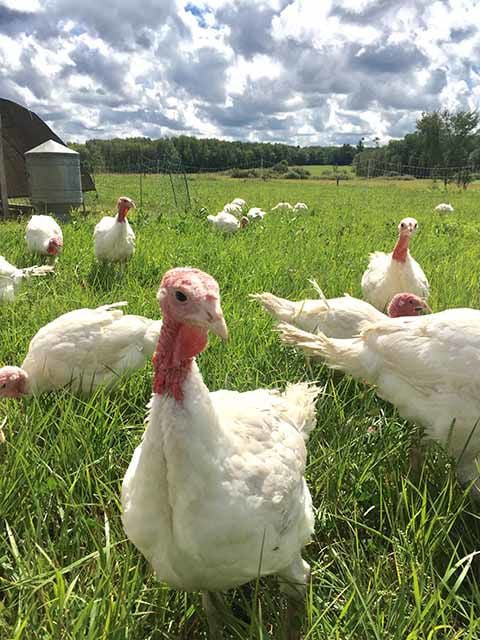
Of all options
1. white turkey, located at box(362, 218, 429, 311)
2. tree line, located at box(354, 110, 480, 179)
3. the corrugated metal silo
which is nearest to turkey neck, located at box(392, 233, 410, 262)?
white turkey, located at box(362, 218, 429, 311)

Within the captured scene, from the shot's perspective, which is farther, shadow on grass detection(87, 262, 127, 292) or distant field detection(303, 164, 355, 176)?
distant field detection(303, 164, 355, 176)

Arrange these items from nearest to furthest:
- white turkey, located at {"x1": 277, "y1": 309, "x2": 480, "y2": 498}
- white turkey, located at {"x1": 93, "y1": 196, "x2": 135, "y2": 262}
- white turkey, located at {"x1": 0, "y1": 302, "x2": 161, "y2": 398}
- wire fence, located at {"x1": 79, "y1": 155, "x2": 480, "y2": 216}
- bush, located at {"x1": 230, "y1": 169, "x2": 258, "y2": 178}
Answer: white turkey, located at {"x1": 277, "y1": 309, "x2": 480, "y2": 498} < white turkey, located at {"x1": 0, "y1": 302, "x2": 161, "y2": 398} < white turkey, located at {"x1": 93, "y1": 196, "x2": 135, "y2": 262} < wire fence, located at {"x1": 79, "y1": 155, "x2": 480, "y2": 216} < bush, located at {"x1": 230, "y1": 169, "x2": 258, "y2": 178}

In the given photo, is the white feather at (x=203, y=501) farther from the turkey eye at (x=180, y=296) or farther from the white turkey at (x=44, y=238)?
the white turkey at (x=44, y=238)

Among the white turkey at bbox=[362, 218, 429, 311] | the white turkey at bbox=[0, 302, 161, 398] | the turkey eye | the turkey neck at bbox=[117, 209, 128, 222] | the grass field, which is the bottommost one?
the grass field

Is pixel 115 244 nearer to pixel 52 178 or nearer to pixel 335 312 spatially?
pixel 335 312

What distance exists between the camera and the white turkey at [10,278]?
15.3ft

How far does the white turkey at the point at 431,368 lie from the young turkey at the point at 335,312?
62cm

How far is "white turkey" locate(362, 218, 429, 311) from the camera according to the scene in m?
4.74

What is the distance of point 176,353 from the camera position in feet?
5.26

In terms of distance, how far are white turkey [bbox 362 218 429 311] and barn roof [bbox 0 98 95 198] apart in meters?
11.9

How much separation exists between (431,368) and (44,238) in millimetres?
5628

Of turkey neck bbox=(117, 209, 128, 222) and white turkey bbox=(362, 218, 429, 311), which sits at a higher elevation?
turkey neck bbox=(117, 209, 128, 222)

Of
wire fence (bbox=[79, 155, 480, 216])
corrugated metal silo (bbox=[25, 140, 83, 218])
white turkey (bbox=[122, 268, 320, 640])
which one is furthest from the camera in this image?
wire fence (bbox=[79, 155, 480, 216])

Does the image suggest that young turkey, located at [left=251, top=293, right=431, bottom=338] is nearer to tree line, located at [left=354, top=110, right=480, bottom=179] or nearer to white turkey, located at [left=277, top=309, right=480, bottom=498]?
white turkey, located at [left=277, top=309, right=480, bottom=498]
